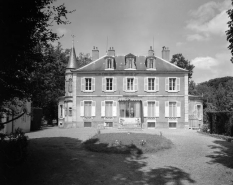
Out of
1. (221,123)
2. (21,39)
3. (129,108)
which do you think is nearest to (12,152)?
(21,39)

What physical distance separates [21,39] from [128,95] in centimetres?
1804

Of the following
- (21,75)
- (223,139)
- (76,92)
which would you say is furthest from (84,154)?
(76,92)

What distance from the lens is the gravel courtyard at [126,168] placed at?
6.41m

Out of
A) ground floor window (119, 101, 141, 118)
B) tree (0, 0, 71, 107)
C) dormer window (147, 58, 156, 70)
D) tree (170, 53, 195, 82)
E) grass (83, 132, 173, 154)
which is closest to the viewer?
tree (0, 0, 71, 107)

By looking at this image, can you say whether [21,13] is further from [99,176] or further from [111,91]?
[111,91]

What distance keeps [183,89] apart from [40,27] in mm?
18973

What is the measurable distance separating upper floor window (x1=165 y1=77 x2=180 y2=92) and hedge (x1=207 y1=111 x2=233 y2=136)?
6785 mm

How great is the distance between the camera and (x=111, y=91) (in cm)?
2327


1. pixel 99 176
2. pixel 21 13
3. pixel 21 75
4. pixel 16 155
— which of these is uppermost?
pixel 21 13

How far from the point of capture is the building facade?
75.0ft

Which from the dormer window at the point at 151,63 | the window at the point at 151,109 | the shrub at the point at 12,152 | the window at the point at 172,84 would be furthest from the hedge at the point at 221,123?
the shrub at the point at 12,152

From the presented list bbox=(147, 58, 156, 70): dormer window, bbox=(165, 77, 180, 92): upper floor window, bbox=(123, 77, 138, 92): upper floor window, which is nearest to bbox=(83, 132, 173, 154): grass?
bbox=(123, 77, 138, 92): upper floor window

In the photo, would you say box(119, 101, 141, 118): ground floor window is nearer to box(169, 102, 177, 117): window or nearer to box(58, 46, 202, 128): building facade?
box(58, 46, 202, 128): building facade

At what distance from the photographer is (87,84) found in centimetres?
2362
